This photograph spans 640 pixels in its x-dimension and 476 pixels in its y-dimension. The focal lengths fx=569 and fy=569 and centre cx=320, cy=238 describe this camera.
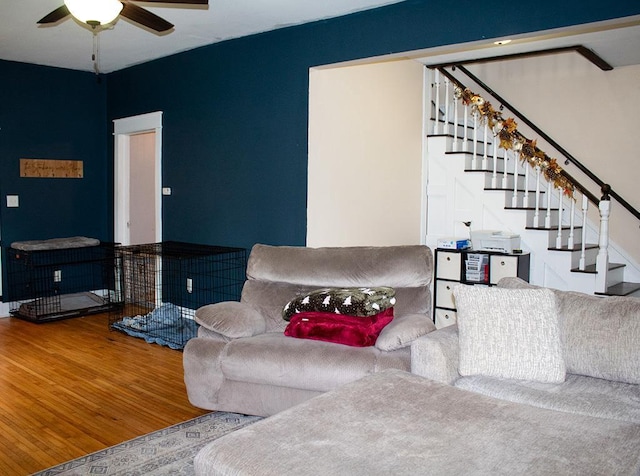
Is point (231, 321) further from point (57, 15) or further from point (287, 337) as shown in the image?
point (57, 15)

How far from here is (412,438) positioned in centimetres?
185

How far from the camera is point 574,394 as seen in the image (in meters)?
2.43

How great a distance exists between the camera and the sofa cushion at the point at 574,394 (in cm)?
229

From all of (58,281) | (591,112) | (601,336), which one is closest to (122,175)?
(58,281)

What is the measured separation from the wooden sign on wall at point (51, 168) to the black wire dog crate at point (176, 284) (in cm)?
124

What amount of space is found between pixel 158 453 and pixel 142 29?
3487 mm

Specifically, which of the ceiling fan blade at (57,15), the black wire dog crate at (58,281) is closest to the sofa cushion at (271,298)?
the ceiling fan blade at (57,15)

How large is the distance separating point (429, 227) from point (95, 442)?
13.7ft

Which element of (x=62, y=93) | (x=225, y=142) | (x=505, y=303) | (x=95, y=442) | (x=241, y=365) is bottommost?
(x=95, y=442)

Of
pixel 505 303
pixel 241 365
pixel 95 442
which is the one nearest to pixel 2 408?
pixel 95 442

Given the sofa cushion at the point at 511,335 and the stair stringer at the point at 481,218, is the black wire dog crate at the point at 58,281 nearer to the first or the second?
the stair stringer at the point at 481,218

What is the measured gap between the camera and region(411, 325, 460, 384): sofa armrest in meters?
2.62

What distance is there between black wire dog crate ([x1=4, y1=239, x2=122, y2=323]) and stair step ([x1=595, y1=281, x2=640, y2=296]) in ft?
15.8

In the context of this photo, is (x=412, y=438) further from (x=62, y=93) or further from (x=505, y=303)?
(x=62, y=93)
